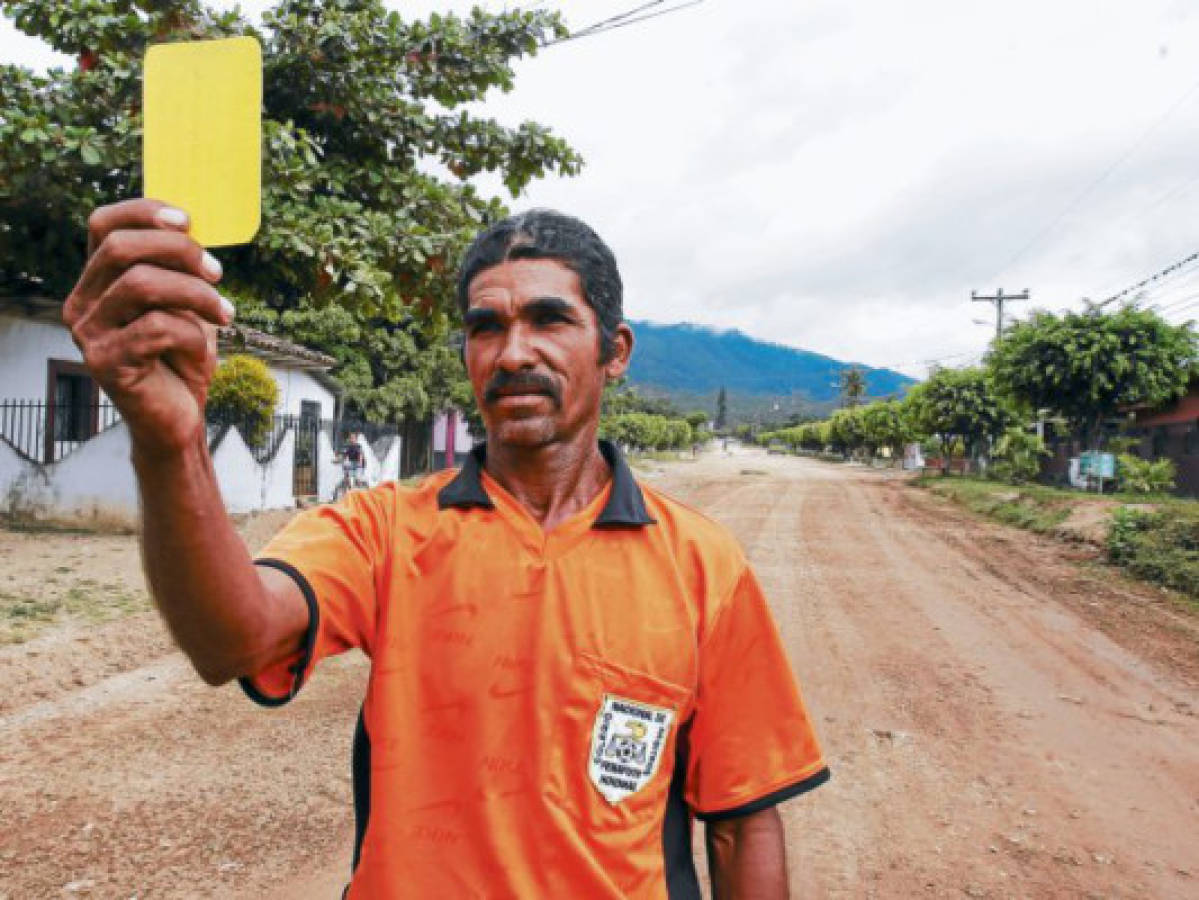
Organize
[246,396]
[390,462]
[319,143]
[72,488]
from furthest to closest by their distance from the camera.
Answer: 1. [390,462]
2. [246,396]
3. [72,488]
4. [319,143]

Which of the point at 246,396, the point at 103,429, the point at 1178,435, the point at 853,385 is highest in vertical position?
the point at 853,385

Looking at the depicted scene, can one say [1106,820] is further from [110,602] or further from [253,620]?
[110,602]

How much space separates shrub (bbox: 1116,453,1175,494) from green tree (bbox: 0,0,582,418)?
16984 mm

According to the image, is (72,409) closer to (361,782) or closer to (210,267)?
(361,782)

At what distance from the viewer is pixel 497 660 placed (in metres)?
1.30

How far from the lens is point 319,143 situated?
7.96m

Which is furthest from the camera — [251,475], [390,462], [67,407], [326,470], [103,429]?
[390,462]

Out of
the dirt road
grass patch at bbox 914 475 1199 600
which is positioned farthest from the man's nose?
grass patch at bbox 914 475 1199 600

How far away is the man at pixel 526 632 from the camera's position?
121 centimetres

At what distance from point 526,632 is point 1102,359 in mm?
21216

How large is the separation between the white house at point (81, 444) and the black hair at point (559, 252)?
750cm

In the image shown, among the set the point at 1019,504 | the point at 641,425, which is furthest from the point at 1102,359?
the point at 641,425

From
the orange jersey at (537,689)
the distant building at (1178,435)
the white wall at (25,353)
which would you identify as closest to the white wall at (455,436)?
the white wall at (25,353)

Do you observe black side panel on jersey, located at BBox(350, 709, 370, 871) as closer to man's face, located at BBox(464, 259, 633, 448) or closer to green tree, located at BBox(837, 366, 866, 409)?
man's face, located at BBox(464, 259, 633, 448)
